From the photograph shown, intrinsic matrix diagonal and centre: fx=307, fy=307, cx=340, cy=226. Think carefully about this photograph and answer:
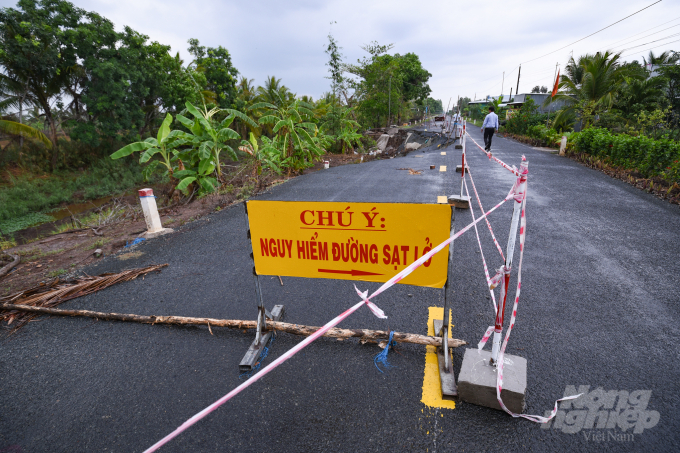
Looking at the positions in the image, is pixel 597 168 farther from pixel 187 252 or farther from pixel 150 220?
pixel 150 220

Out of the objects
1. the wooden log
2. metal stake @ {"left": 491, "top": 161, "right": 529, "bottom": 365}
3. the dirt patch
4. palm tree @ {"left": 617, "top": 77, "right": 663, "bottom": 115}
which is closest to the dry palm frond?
the wooden log

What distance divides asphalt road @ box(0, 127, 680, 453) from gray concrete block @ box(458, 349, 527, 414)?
0.30 feet

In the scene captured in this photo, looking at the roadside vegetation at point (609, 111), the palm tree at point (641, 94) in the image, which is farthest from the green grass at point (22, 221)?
the palm tree at point (641, 94)

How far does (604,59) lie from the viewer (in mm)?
17531

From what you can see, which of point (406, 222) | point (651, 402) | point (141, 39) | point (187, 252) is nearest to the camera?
point (651, 402)

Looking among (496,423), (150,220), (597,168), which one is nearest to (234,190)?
(150,220)

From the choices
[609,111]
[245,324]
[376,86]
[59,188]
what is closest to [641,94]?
[609,111]

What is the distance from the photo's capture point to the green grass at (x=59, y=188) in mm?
18578

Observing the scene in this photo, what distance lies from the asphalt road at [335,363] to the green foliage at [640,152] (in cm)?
415

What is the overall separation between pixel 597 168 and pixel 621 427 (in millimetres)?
12470

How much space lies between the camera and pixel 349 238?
104 inches

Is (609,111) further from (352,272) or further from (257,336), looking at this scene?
(257,336)

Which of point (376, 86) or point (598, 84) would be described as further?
point (376, 86)

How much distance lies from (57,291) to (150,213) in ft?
8.51
